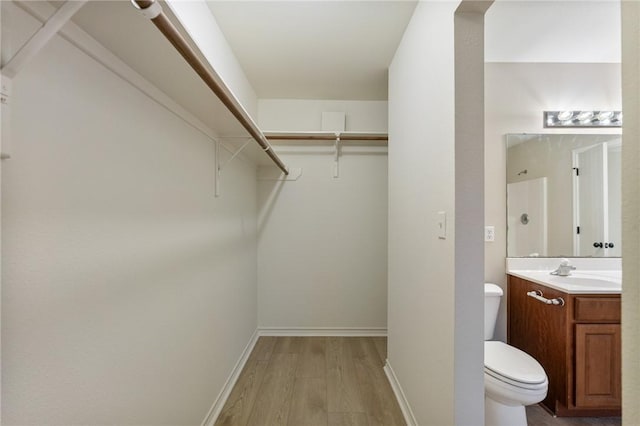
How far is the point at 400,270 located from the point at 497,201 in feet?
3.50

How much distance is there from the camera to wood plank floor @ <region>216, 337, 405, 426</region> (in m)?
1.68

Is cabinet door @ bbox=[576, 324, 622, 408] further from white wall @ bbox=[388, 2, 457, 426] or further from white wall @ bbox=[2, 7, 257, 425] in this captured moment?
white wall @ bbox=[2, 7, 257, 425]

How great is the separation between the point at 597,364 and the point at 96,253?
2656 millimetres

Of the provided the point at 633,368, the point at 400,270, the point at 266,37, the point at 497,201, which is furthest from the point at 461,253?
the point at 266,37

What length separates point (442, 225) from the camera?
1.19 m

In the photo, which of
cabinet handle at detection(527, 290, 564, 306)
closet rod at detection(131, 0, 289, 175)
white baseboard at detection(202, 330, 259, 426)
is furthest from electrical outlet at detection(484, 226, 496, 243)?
white baseboard at detection(202, 330, 259, 426)

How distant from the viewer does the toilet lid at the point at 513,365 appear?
1.39 metres

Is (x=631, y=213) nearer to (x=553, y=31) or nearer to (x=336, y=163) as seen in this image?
(x=553, y=31)

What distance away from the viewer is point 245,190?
2379 mm

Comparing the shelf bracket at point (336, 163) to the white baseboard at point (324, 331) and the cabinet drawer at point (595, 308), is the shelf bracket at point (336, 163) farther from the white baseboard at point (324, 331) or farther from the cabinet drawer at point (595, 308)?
the cabinet drawer at point (595, 308)

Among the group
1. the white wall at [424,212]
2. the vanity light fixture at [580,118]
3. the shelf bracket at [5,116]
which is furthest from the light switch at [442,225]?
the vanity light fixture at [580,118]

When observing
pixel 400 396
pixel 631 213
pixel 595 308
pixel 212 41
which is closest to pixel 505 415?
pixel 400 396

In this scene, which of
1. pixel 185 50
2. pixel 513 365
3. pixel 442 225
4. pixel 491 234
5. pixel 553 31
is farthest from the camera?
pixel 491 234

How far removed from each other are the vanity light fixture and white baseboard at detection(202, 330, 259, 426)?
125 inches
